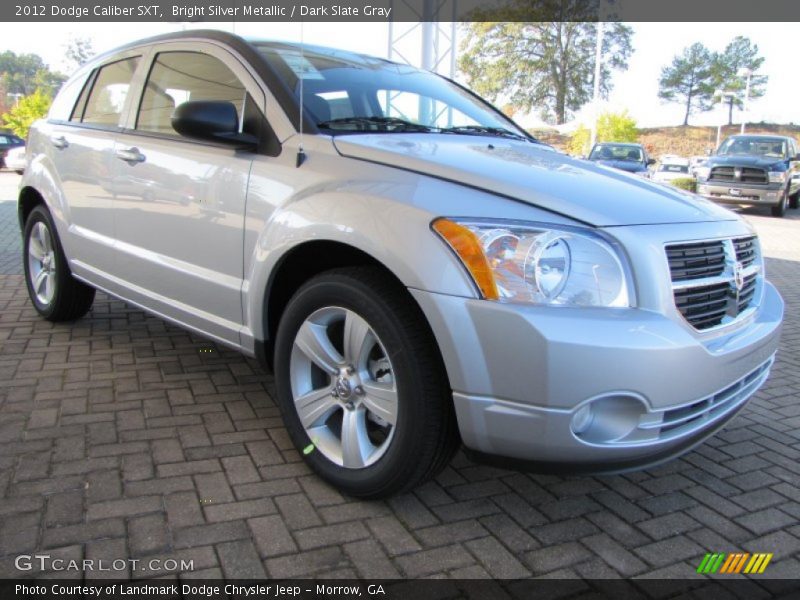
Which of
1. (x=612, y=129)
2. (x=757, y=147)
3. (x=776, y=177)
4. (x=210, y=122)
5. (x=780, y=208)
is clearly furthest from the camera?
(x=612, y=129)

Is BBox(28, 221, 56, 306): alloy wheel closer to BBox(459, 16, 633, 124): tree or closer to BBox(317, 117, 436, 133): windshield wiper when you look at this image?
BBox(317, 117, 436, 133): windshield wiper

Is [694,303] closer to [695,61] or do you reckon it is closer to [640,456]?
[640,456]

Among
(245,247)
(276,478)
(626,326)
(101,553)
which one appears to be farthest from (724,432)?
(101,553)

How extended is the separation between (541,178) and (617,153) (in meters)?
19.0

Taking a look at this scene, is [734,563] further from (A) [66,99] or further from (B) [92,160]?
(A) [66,99]

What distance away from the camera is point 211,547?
7.05 feet

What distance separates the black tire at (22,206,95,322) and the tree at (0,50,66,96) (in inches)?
2424

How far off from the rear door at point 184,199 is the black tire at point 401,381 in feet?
2.09

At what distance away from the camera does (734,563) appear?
7.23ft

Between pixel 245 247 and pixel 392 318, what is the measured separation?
0.88 metres

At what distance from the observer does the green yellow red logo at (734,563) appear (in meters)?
2.16

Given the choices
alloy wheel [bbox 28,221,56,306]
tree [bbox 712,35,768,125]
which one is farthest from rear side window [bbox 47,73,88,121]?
tree [bbox 712,35,768,125]

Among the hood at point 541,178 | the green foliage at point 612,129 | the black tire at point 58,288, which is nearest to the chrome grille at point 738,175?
the hood at point 541,178

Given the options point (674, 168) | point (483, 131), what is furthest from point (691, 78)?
point (483, 131)
